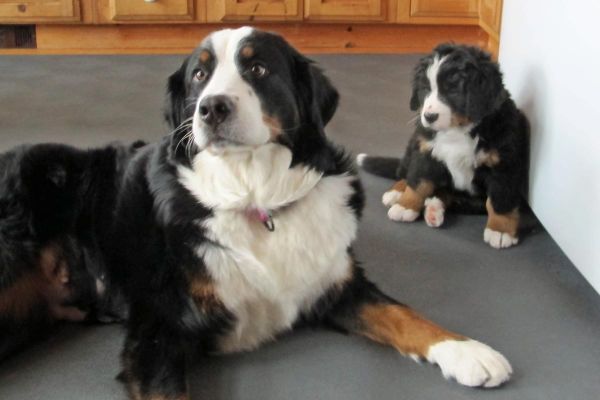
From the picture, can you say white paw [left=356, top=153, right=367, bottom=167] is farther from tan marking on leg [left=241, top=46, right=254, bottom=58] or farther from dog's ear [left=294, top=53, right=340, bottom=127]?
tan marking on leg [left=241, top=46, right=254, bottom=58]

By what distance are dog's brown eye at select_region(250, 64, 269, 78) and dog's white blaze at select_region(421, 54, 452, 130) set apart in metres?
0.79

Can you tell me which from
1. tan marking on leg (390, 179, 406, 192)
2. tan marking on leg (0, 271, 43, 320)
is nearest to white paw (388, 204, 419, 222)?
tan marking on leg (390, 179, 406, 192)

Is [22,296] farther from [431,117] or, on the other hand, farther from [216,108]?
[431,117]

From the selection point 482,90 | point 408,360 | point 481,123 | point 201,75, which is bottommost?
point 408,360

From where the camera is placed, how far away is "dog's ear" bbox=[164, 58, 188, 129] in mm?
1878

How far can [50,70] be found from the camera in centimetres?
436

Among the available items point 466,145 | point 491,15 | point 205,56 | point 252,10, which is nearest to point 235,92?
point 205,56

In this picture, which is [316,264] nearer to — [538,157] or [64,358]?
[64,358]

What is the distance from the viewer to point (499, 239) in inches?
95.4

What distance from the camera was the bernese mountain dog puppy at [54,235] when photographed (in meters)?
1.88

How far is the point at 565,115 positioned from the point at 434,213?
0.57 meters

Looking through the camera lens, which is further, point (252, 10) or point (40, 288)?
point (252, 10)

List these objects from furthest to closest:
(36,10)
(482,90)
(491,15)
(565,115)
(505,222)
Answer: (36,10) < (491,15) < (505,222) < (482,90) < (565,115)

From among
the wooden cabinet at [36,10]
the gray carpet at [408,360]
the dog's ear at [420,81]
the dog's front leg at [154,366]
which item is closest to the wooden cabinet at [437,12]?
the gray carpet at [408,360]
